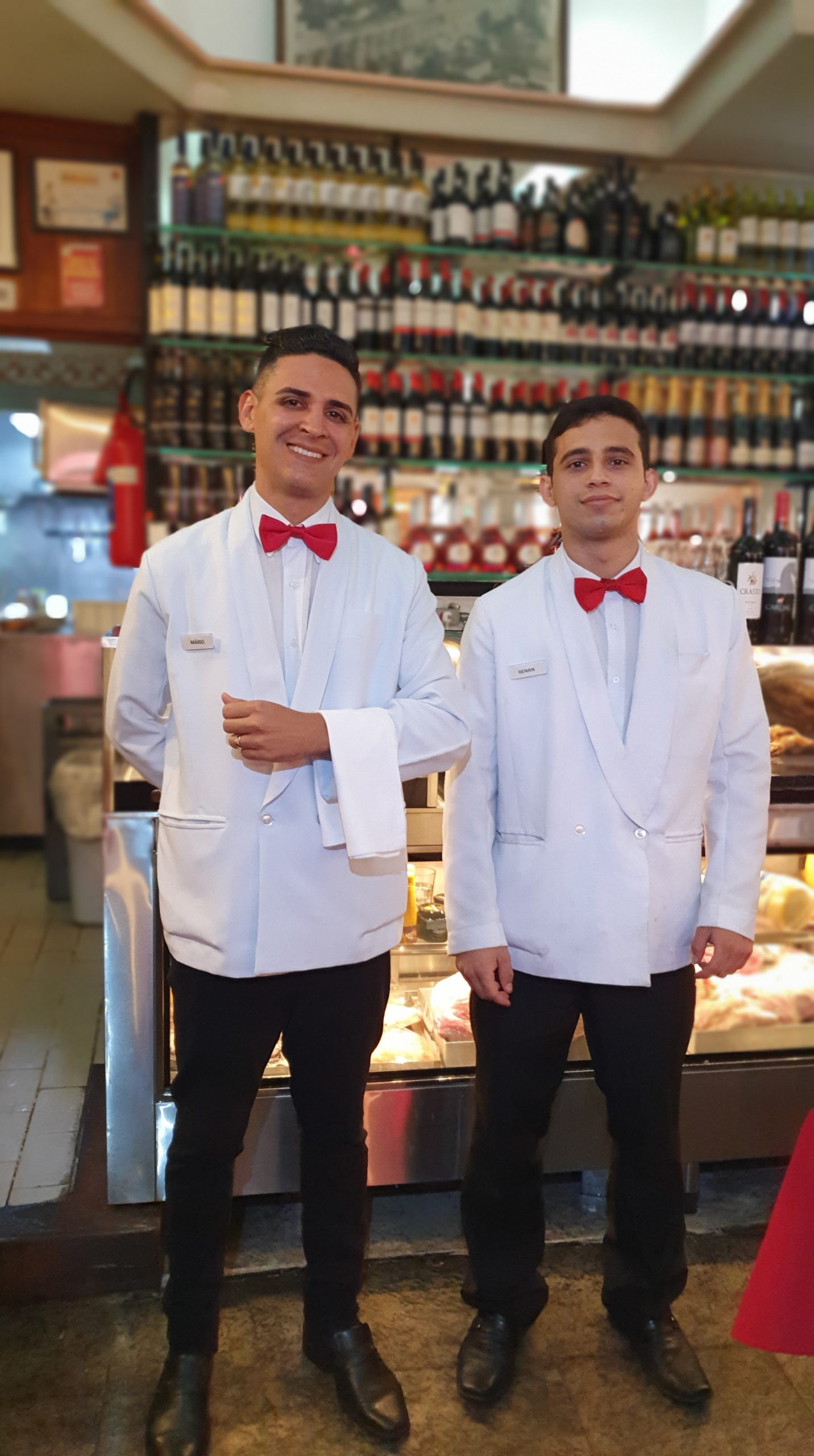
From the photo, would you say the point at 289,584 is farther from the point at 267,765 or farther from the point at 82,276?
the point at 82,276

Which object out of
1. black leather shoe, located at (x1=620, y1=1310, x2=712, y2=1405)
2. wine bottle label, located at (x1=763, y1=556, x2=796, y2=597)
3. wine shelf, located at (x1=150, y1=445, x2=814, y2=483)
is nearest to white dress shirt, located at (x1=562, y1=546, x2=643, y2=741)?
wine bottle label, located at (x1=763, y1=556, x2=796, y2=597)

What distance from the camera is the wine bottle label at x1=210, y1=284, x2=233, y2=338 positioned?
4.79 m

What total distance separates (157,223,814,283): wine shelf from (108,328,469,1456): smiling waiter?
3.52m

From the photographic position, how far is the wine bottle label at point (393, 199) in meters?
4.95

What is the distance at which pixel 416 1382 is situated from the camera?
1967mm

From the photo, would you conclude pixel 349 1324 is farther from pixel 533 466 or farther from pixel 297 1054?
pixel 533 466

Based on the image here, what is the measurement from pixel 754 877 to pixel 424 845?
0.68m

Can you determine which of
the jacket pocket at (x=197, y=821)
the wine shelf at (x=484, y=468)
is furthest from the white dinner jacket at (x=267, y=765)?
the wine shelf at (x=484, y=468)

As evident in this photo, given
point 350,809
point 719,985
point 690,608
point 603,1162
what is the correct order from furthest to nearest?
point 719,985, point 603,1162, point 690,608, point 350,809

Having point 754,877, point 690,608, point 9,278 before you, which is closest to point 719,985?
point 754,877

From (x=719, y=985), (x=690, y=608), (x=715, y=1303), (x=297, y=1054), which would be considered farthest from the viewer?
(x=719, y=985)

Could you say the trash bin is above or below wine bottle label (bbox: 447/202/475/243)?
below

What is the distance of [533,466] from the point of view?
5.28 m

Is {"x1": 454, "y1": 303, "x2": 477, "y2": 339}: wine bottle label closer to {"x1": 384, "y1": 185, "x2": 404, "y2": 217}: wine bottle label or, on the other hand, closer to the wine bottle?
Answer: {"x1": 384, "y1": 185, "x2": 404, "y2": 217}: wine bottle label
